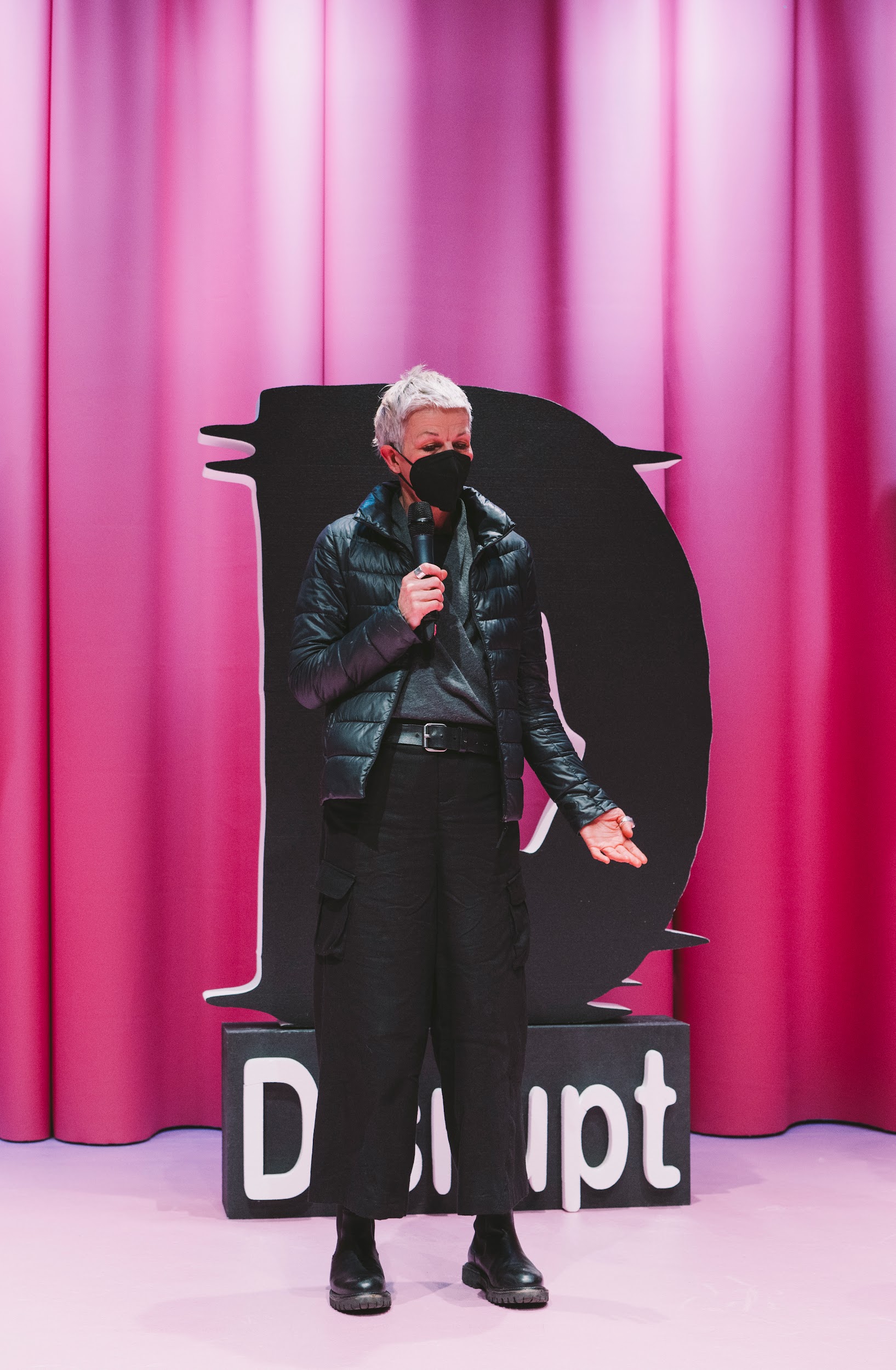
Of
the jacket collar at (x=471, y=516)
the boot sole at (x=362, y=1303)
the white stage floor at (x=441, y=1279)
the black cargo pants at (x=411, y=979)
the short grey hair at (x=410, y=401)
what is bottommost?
the white stage floor at (x=441, y=1279)

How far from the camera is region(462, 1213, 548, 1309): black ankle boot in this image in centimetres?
210

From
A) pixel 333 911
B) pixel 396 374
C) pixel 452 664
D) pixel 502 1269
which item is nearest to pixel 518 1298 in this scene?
pixel 502 1269

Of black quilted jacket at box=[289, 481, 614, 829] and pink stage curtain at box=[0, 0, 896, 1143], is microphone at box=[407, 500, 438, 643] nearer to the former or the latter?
black quilted jacket at box=[289, 481, 614, 829]

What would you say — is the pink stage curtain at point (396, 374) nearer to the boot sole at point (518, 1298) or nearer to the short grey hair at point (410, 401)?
the short grey hair at point (410, 401)

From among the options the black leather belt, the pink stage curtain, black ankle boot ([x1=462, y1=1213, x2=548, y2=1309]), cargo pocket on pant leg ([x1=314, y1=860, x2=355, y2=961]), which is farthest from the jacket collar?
black ankle boot ([x1=462, y1=1213, x2=548, y2=1309])

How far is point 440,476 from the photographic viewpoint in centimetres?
206

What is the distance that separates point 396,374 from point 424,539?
1.20 metres

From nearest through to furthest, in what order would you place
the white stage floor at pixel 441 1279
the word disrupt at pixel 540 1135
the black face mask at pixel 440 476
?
1. the white stage floor at pixel 441 1279
2. the black face mask at pixel 440 476
3. the word disrupt at pixel 540 1135

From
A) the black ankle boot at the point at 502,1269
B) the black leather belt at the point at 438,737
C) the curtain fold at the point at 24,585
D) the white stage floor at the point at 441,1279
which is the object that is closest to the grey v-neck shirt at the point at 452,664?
the black leather belt at the point at 438,737

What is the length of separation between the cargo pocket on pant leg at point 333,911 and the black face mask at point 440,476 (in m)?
0.62

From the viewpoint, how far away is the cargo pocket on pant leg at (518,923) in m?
2.15

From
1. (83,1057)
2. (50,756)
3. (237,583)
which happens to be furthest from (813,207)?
(83,1057)

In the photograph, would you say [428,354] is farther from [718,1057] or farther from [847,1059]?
[847,1059]

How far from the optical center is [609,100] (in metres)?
3.13
